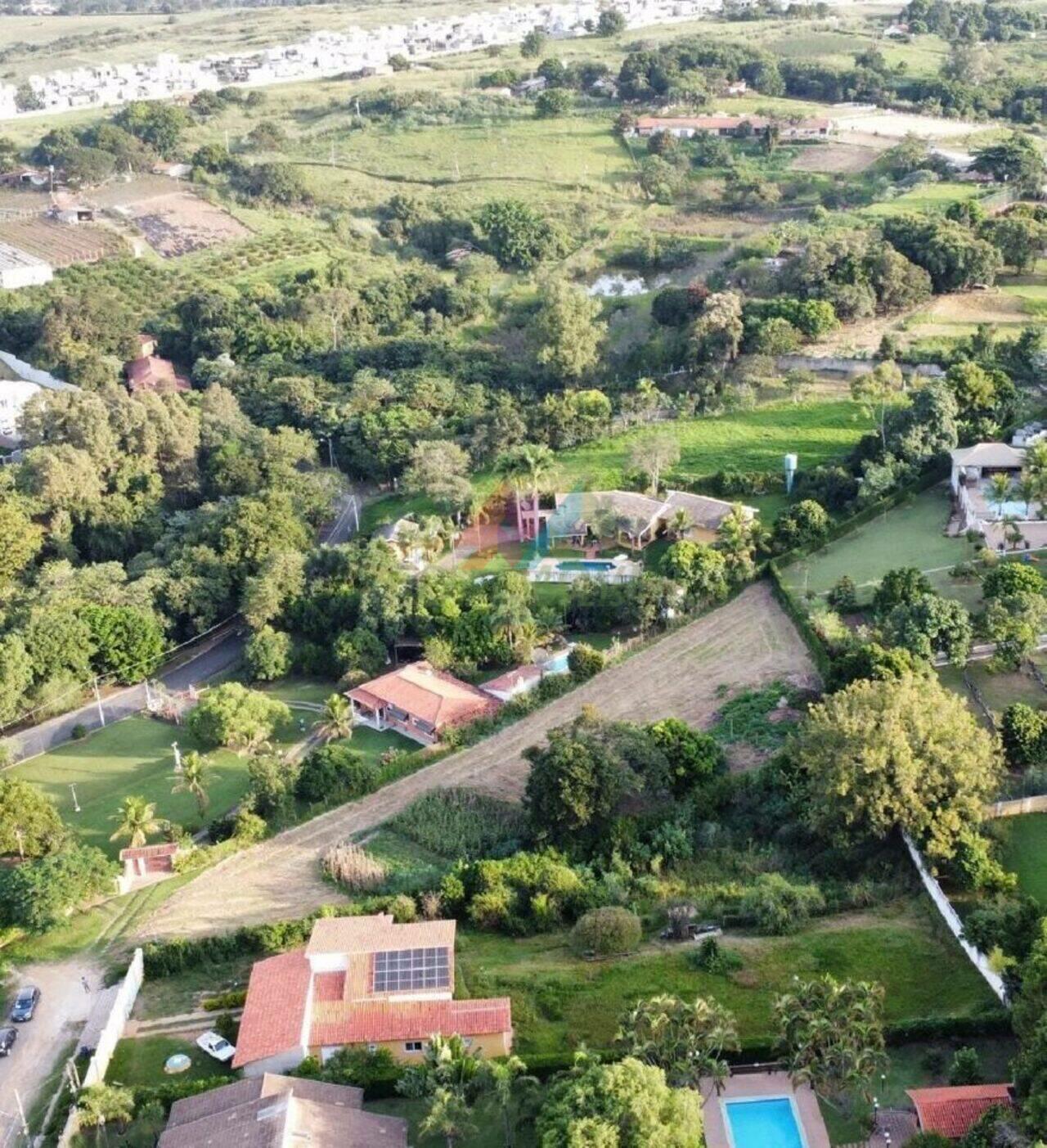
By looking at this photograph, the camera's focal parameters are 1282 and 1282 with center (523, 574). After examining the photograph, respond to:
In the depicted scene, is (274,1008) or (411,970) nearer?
(274,1008)

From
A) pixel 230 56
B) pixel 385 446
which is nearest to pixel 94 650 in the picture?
pixel 385 446

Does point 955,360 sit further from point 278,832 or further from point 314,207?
point 314,207

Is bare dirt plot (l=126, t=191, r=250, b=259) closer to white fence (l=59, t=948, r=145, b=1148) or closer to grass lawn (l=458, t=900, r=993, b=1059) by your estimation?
white fence (l=59, t=948, r=145, b=1148)

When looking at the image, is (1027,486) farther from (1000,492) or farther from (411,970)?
(411,970)

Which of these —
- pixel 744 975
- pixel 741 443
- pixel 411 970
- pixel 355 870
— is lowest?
pixel 741 443

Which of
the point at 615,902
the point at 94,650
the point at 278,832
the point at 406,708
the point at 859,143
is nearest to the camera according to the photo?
the point at 615,902

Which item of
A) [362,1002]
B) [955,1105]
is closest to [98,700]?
[362,1002]
